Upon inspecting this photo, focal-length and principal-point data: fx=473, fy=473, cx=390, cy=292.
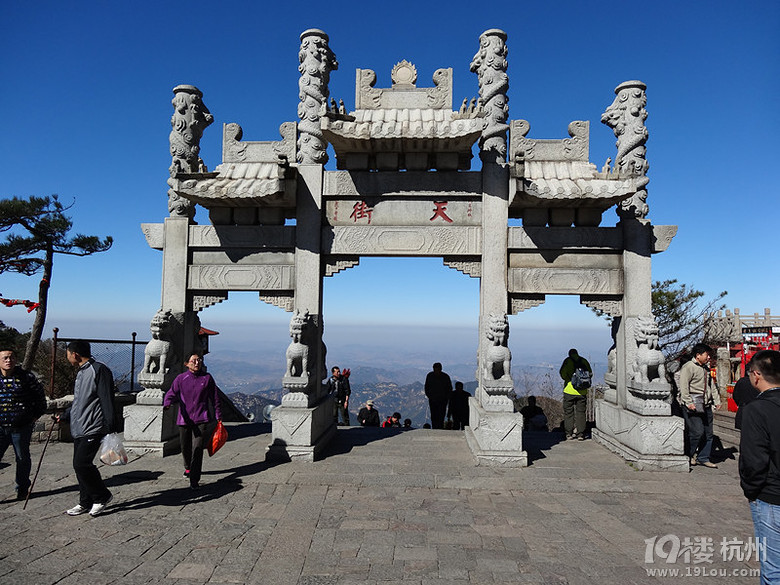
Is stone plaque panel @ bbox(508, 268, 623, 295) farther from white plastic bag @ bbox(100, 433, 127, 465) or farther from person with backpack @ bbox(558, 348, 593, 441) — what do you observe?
white plastic bag @ bbox(100, 433, 127, 465)

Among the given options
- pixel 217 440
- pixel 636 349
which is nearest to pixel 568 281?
pixel 636 349

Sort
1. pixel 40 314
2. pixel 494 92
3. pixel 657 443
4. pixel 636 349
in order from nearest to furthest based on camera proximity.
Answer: pixel 657 443 < pixel 636 349 < pixel 494 92 < pixel 40 314

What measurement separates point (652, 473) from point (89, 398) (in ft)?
23.6

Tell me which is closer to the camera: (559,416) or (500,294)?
(500,294)

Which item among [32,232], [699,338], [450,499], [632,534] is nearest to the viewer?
[632,534]

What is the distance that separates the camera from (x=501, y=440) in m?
6.95

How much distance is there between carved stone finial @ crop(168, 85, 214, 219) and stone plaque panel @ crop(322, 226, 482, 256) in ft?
9.86

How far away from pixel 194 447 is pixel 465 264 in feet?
15.8

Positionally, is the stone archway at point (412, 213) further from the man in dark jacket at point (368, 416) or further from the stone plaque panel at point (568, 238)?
the man in dark jacket at point (368, 416)

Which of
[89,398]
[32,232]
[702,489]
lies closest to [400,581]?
[89,398]

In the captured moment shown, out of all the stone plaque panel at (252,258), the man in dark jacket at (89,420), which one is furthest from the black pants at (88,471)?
the stone plaque panel at (252,258)

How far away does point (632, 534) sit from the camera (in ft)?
15.3

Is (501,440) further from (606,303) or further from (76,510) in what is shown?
(76,510)

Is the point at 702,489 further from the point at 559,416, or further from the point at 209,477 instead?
the point at 559,416
